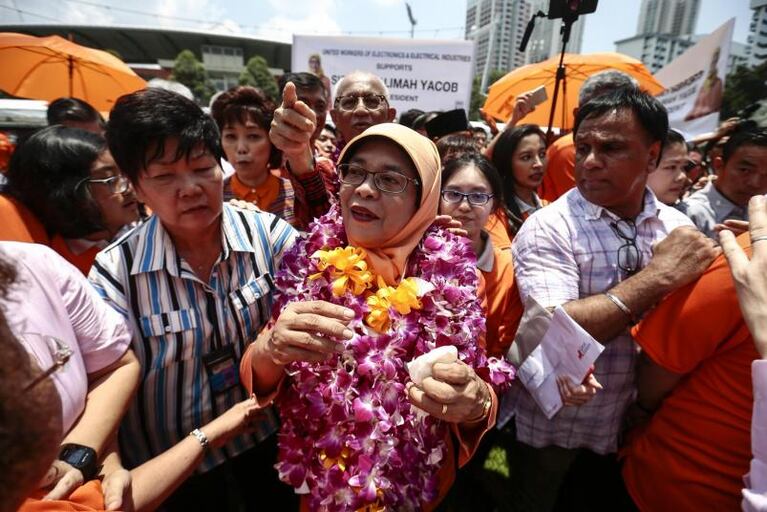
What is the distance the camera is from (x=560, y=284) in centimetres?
178

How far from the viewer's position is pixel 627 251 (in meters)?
1.86

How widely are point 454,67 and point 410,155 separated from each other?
5.70m

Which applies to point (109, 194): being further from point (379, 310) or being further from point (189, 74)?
point (189, 74)

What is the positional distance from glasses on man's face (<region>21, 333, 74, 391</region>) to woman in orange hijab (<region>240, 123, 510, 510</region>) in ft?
1.95

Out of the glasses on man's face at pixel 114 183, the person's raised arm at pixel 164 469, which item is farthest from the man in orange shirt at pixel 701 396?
the glasses on man's face at pixel 114 183

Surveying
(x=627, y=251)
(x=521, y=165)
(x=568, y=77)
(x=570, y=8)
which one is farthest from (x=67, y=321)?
(x=568, y=77)

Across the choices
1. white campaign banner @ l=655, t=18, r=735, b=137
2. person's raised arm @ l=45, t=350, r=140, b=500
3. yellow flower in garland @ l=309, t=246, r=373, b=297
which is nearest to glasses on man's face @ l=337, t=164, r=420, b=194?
yellow flower in garland @ l=309, t=246, r=373, b=297

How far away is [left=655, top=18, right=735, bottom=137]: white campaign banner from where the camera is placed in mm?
5449

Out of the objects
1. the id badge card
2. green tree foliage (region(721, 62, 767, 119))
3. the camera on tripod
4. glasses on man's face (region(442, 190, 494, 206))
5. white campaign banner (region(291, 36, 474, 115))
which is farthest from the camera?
green tree foliage (region(721, 62, 767, 119))

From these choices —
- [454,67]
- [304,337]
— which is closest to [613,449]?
[304,337]

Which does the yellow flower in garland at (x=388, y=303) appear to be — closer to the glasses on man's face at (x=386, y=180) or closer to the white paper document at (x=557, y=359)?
the glasses on man's face at (x=386, y=180)

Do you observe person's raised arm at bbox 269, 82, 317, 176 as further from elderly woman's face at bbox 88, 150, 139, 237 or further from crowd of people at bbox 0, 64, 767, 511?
elderly woman's face at bbox 88, 150, 139, 237

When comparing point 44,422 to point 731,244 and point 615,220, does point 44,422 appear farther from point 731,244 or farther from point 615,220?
point 615,220

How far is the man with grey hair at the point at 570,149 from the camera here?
3261 mm
